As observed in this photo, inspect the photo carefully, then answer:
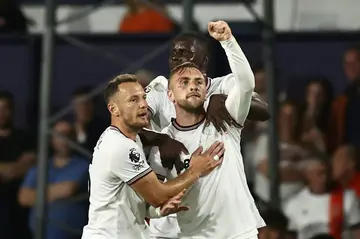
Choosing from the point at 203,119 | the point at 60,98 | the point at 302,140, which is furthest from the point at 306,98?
the point at 203,119

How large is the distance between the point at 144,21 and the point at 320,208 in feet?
6.58

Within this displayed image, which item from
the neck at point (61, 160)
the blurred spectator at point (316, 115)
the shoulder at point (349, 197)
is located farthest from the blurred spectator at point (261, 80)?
the neck at point (61, 160)

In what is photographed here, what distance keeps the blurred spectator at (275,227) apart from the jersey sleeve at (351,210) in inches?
20.5

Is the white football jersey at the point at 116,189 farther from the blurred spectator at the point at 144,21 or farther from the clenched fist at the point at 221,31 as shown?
the blurred spectator at the point at 144,21

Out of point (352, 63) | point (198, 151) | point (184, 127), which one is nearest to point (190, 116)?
point (184, 127)

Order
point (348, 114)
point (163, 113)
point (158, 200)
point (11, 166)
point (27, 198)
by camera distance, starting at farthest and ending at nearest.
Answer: point (11, 166)
point (27, 198)
point (348, 114)
point (163, 113)
point (158, 200)

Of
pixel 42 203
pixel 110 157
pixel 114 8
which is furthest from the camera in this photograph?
pixel 114 8

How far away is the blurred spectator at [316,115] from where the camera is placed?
810 centimetres

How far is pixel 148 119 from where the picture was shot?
5703 millimetres

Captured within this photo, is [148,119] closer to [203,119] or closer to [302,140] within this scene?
[203,119]

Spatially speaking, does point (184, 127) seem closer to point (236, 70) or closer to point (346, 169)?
point (236, 70)

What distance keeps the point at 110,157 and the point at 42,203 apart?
8.21 feet

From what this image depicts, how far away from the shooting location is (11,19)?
8.83 metres

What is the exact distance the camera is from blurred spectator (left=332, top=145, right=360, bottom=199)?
795 centimetres
